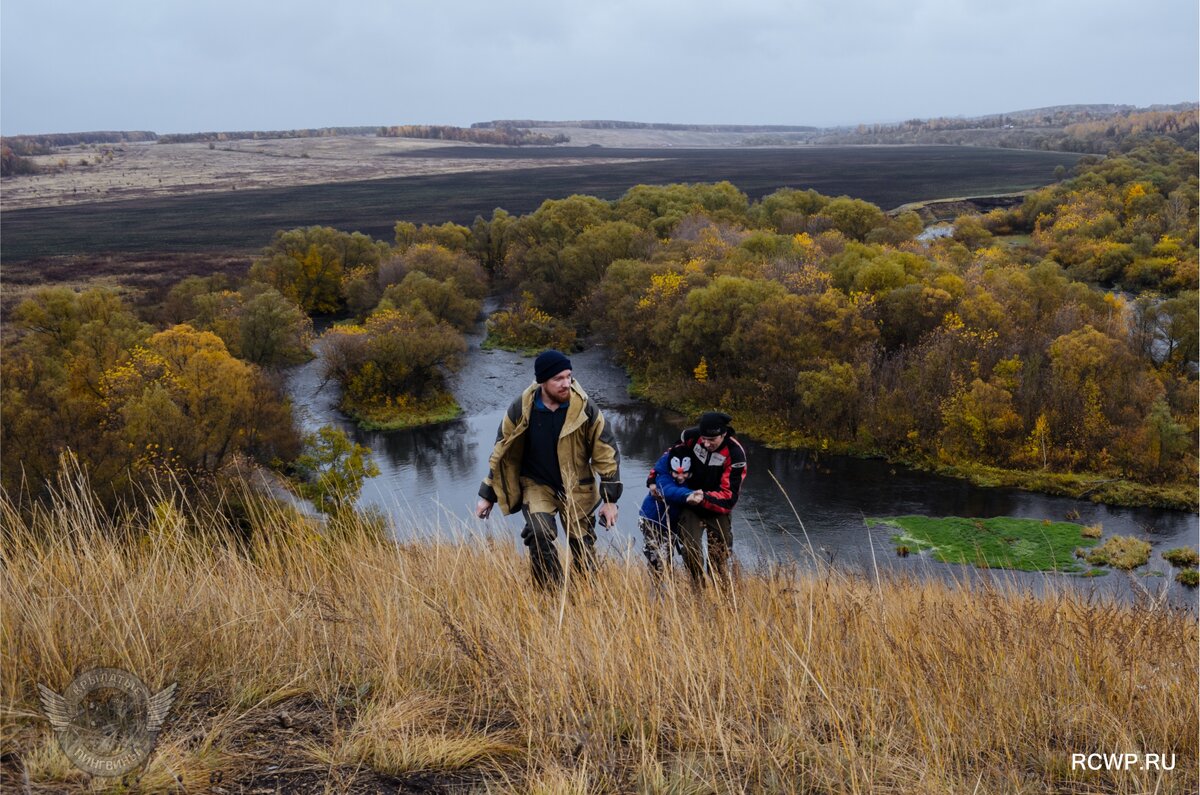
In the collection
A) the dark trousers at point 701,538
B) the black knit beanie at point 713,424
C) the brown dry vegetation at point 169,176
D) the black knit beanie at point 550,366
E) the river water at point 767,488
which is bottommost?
the river water at point 767,488

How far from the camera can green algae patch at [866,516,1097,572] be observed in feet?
79.6

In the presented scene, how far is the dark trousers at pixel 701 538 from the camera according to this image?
664 cm

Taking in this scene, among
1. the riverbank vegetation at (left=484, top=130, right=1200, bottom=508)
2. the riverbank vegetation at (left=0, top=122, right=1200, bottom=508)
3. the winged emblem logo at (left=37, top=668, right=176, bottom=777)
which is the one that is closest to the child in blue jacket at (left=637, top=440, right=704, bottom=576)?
the winged emblem logo at (left=37, top=668, right=176, bottom=777)

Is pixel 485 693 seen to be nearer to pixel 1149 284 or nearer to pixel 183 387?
pixel 183 387

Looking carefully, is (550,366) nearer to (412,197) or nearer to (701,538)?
(701,538)

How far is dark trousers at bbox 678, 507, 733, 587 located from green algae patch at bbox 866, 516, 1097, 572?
18.4 meters

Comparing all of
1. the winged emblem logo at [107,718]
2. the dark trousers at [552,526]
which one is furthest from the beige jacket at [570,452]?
the winged emblem logo at [107,718]

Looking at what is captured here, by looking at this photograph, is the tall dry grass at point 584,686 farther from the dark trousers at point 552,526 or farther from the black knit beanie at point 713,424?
the black knit beanie at point 713,424

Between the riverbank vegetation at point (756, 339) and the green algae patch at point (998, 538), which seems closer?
the green algae patch at point (998, 538)

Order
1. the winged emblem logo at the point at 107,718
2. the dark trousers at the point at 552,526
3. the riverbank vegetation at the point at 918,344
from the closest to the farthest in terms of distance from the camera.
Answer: the winged emblem logo at the point at 107,718, the dark trousers at the point at 552,526, the riverbank vegetation at the point at 918,344

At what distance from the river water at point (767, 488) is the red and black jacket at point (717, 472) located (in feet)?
42.1

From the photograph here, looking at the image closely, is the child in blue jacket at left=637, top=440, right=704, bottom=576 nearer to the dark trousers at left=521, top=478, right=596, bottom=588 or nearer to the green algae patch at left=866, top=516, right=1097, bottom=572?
the dark trousers at left=521, top=478, right=596, bottom=588

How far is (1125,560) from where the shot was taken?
2364 cm

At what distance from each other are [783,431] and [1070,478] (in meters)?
10.8
